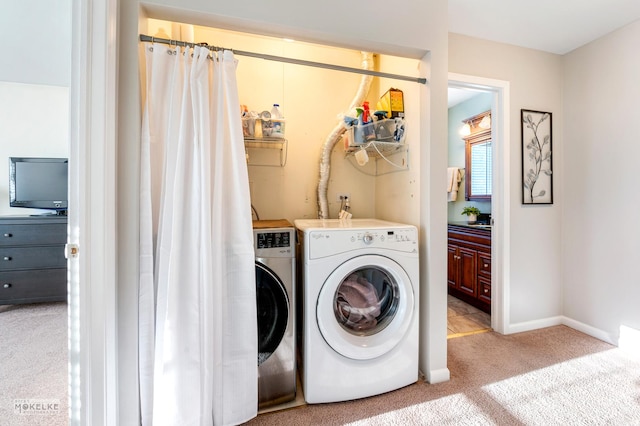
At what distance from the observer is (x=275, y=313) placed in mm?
1535

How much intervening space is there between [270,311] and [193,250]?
56 centimetres

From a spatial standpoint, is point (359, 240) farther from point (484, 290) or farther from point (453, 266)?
point (453, 266)

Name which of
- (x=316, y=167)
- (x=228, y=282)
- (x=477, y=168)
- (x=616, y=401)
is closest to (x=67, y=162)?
(x=228, y=282)

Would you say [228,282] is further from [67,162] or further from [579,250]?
[579,250]

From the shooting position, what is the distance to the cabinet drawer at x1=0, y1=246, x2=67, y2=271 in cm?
111

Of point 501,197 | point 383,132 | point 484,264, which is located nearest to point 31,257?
point 383,132

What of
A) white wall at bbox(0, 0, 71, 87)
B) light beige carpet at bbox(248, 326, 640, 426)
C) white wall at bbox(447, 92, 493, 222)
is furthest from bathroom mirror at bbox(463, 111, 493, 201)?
white wall at bbox(0, 0, 71, 87)

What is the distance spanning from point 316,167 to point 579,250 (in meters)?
2.39

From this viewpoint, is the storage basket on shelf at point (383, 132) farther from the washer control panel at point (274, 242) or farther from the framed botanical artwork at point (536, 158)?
the framed botanical artwork at point (536, 158)

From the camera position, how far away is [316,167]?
227cm

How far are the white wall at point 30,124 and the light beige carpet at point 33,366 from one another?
526 millimetres

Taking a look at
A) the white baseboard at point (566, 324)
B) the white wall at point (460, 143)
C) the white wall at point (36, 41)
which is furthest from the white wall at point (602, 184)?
the white wall at point (36, 41)

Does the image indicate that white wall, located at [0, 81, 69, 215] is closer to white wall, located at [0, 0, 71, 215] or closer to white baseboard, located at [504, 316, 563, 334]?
white wall, located at [0, 0, 71, 215]

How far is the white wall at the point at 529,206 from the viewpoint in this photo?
227cm
